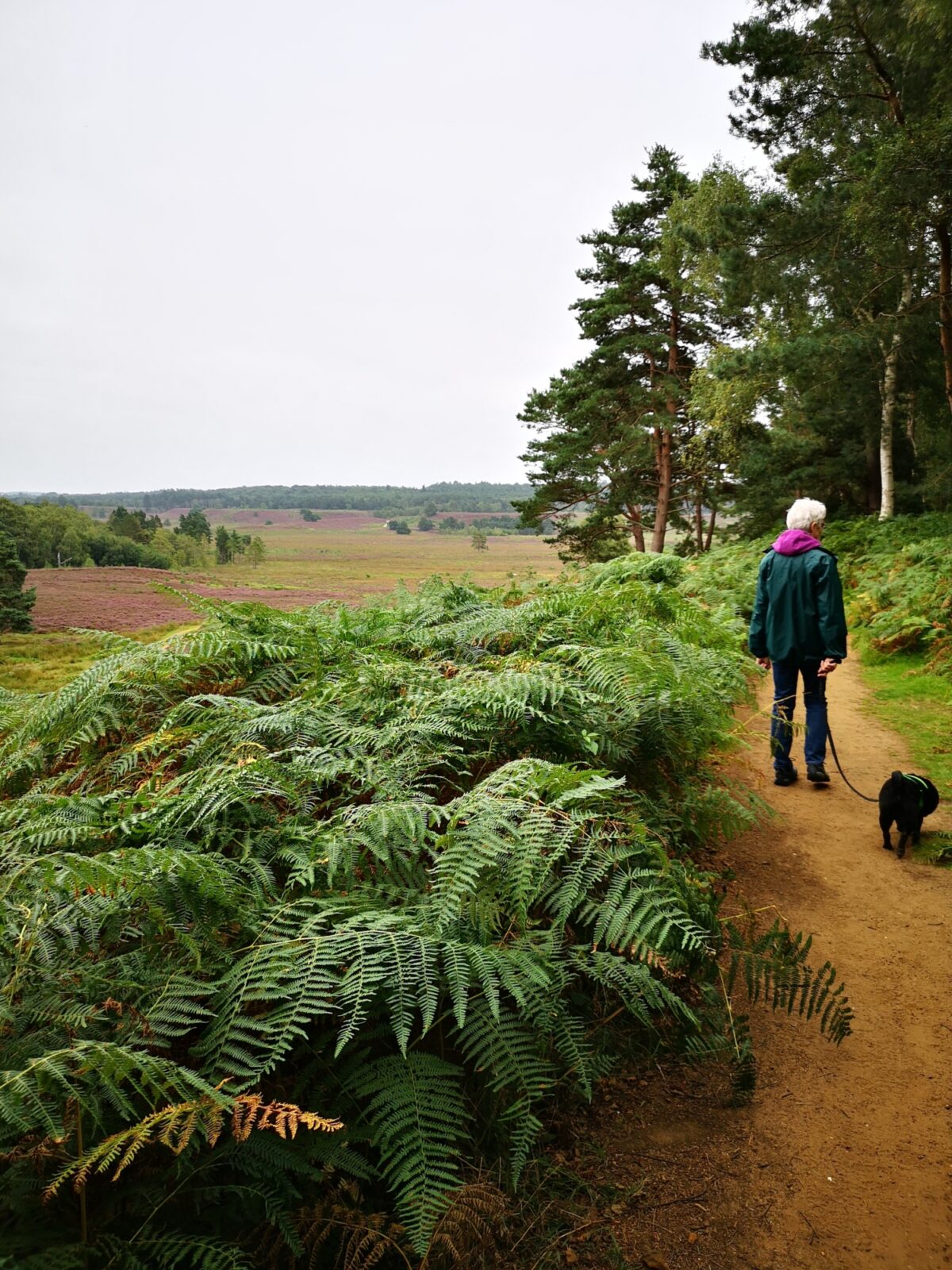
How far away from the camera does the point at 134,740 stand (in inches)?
135

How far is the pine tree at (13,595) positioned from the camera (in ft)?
21.2

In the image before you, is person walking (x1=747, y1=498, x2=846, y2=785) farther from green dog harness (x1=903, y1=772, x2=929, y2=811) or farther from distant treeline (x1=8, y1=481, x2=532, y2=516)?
distant treeline (x1=8, y1=481, x2=532, y2=516)

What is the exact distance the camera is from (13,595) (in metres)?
6.63

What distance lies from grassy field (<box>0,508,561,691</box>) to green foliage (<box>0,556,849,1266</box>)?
70.5 inches

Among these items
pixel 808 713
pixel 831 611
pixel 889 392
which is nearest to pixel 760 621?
pixel 831 611

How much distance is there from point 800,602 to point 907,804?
1.59 metres

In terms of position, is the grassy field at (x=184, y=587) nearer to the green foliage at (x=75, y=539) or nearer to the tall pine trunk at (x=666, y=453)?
the green foliage at (x=75, y=539)

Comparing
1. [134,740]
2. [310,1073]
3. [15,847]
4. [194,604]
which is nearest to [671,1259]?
[310,1073]

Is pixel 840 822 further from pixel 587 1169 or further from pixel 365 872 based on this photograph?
pixel 365 872

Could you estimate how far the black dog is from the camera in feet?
13.0

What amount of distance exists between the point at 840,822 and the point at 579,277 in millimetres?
22974

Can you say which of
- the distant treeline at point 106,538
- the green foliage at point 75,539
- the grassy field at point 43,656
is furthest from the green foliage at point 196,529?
the grassy field at point 43,656

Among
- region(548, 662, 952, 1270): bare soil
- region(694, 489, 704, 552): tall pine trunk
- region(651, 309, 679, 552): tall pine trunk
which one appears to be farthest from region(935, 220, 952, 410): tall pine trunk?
region(548, 662, 952, 1270): bare soil

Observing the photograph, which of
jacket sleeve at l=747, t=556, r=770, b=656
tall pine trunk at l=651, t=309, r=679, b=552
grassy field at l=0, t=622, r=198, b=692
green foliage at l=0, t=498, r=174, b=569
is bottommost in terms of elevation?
grassy field at l=0, t=622, r=198, b=692
